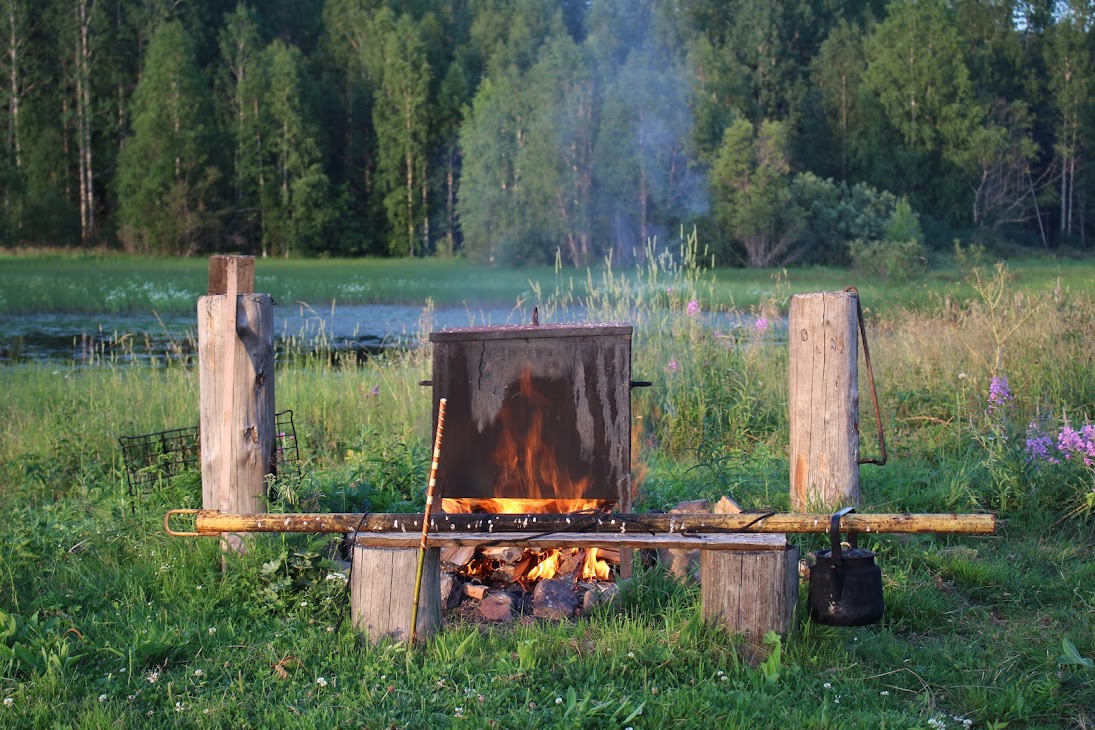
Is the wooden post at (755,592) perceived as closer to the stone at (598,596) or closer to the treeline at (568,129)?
the stone at (598,596)

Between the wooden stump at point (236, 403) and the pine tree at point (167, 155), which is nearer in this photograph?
the wooden stump at point (236, 403)

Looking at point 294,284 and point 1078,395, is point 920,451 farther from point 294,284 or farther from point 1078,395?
point 294,284

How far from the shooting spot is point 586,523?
13.6 feet

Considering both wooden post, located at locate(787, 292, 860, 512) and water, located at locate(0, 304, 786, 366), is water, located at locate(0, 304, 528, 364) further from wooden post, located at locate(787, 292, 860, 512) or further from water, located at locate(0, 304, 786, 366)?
wooden post, located at locate(787, 292, 860, 512)

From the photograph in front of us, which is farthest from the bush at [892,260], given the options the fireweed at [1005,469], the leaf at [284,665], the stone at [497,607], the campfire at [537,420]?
the leaf at [284,665]

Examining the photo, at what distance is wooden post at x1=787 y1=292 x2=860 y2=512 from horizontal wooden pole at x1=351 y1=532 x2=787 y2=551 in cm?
129

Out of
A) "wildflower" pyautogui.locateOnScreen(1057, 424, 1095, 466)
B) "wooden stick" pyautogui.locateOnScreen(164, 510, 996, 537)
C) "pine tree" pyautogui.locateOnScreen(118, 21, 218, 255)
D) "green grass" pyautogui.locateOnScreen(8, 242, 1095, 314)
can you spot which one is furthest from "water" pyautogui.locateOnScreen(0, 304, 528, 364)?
"pine tree" pyautogui.locateOnScreen(118, 21, 218, 255)

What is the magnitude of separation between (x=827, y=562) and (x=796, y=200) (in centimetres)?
3471

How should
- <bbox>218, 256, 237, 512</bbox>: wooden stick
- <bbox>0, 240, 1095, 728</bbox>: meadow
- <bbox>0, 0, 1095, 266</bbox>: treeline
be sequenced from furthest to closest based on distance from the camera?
<bbox>0, 0, 1095, 266</bbox>: treeline
<bbox>218, 256, 237, 512</bbox>: wooden stick
<bbox>0, 240, 1095, 728</bbox>: meadow

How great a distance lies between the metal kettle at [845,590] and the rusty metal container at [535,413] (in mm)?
1101

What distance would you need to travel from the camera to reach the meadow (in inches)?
139

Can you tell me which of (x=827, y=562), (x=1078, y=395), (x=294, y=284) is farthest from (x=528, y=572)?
(x=294, y=284)

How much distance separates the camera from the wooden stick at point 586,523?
400 cm

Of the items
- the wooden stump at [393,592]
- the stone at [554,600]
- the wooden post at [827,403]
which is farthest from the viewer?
the wooden post at [827,403]
